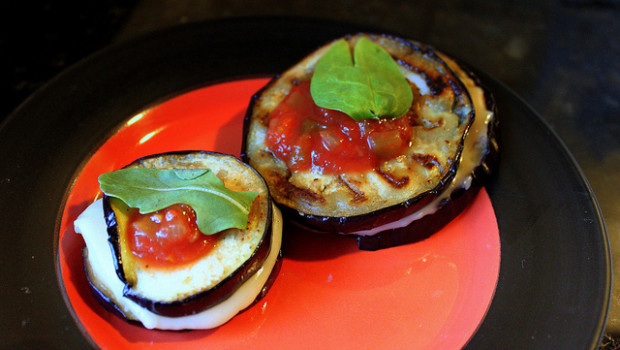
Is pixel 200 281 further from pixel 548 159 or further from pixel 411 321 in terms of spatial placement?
pixel 548 159

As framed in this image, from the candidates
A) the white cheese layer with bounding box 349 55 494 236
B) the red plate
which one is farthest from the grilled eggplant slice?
the white cheese layer with bounding box 349 55 494 236

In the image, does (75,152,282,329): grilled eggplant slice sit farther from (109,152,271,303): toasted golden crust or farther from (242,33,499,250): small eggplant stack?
(242,33,499,250): small eggplant stack

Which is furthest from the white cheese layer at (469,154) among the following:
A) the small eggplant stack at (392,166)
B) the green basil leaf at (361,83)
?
the green basil leaf at (361,83)

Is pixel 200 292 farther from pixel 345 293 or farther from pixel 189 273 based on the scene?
pixel 345 293

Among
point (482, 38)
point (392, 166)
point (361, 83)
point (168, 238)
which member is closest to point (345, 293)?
point (392, 166)

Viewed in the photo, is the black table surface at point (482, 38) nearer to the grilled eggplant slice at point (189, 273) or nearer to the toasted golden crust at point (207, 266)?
the grilled eggplant slice at point (189, 273)

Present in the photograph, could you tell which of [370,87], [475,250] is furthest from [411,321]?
[370,87]
